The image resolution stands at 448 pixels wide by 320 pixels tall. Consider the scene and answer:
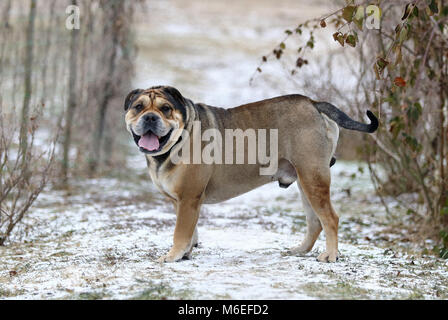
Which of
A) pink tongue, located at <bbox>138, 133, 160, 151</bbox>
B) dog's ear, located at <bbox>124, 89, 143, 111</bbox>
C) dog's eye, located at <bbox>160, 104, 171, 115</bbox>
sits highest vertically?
dog's ear, located at <bbox>124, 89, 143, 111</bbox>

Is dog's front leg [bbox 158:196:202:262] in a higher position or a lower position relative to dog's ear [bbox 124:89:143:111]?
lower

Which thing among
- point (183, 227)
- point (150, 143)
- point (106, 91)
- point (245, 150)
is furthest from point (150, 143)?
point (106, 91)

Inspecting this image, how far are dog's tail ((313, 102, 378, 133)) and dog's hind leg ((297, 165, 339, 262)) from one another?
0.52 metres

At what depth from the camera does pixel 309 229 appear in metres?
6.16

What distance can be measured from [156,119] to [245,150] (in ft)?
3.87

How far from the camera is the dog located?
5.34 m

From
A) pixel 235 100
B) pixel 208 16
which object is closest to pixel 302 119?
pixel 235 100

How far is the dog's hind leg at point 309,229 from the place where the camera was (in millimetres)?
6078

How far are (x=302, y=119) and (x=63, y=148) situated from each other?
33.5 ft

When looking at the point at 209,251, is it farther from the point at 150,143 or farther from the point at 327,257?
the point at 150,143

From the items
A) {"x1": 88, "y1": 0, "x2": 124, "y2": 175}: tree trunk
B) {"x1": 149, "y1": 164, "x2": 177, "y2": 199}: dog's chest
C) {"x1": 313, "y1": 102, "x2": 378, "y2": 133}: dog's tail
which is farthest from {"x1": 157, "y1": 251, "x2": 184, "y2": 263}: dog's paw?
{"x1": 88, "y1": 0, "x2": 124, "y2": 175}: tree trunk

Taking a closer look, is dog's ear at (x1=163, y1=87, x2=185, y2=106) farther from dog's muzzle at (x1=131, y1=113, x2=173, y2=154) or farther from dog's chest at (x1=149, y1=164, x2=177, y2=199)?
dog's chest at (x1=149, y1=164, x2=177, y2=199)
